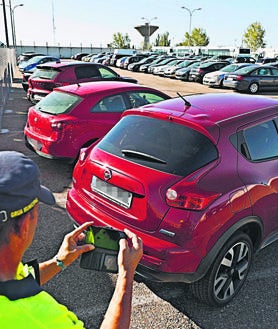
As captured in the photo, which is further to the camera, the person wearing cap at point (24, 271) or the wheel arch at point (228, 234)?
the wheel arch at point (228, 234)

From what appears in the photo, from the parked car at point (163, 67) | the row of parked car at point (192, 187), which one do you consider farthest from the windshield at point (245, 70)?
the row of parked car at point (192, 187)

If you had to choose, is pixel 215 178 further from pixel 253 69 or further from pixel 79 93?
pixel 253 69

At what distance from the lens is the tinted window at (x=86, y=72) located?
1101cm

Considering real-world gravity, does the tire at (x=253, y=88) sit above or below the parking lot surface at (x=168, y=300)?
below

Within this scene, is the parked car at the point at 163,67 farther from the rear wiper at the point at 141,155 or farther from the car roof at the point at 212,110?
the rear wiper at the point at 141,155

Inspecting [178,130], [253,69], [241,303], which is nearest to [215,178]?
[178,130]

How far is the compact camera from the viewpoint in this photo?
1.74 m

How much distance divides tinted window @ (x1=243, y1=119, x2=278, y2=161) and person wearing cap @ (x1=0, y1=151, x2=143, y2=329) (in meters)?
2.07

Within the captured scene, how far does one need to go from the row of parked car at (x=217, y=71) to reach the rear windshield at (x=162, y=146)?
16.7m

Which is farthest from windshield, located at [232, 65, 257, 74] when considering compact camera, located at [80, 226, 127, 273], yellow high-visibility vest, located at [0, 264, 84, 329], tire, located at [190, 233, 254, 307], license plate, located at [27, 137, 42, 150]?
yellow high-visibility vest, located at [0, 264, 84, 329]

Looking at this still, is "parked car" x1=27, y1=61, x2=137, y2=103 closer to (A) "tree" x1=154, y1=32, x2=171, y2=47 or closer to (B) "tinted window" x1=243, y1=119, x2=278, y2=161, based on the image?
(B) "tinted window" x1=243, y1=119, x2=278, y2=161

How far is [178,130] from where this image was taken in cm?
306

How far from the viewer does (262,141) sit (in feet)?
10.8

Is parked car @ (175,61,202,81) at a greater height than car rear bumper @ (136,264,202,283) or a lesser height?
lesser
